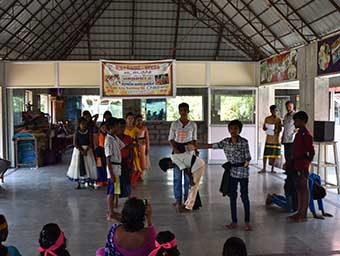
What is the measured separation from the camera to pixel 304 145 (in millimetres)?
4934

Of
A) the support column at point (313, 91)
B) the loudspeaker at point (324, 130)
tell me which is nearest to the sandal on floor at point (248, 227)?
the loudspeaker at point (324, 130)

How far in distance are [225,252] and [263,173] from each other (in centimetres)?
705

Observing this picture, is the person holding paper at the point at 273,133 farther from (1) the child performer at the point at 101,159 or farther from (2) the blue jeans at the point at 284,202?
(1) the child performer at the point at 101,159

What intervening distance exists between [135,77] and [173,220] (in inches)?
191

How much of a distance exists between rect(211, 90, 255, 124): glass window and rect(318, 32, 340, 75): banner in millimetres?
2997

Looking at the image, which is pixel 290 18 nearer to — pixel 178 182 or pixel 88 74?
pixel 88 74

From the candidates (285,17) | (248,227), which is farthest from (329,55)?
(248,227)

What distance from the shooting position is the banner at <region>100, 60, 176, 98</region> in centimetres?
930

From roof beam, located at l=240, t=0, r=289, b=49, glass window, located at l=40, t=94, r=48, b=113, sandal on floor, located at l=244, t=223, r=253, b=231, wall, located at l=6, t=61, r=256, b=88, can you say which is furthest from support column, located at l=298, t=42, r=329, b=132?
glass window, located at l=40, t=94, r=48, b=113

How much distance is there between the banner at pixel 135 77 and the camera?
9.30m

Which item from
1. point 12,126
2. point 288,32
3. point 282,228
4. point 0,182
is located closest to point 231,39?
point 288,32

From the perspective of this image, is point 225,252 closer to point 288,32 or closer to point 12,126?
point 288,32

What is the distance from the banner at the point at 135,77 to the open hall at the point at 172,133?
24mm

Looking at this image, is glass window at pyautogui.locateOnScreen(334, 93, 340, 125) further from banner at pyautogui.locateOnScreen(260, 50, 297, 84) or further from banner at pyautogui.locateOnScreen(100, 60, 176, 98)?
banner at pyautogui.locateOnScreen(100, 60, 176, 98)
